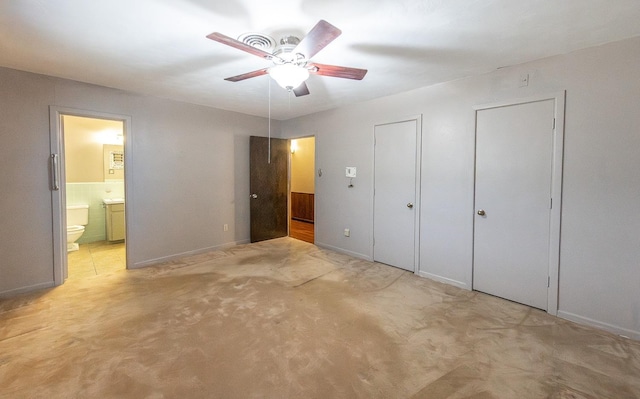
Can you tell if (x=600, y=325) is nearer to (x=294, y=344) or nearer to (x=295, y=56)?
(x=294, y=344)

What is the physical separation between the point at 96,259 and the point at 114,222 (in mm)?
1028

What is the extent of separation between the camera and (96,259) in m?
4.23

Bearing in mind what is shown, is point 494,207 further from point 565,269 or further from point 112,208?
point 112,208

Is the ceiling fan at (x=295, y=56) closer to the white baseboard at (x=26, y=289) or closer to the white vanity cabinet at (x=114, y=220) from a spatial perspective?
the white baseboard at (x=26, y=289)

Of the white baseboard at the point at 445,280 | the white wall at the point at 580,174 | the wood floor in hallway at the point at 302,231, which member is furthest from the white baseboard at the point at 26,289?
the white wall at the point at 580,174

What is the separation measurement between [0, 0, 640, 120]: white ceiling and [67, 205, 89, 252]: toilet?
256 centimetres

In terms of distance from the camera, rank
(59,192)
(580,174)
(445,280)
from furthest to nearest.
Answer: (445,280)
(59,192)
(580,174)

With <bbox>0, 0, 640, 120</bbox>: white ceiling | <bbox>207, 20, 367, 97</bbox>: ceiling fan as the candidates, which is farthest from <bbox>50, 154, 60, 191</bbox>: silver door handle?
<bbox>207, 20, 367, 97</bbox>: ceiling fan

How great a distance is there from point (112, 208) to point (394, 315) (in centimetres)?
506

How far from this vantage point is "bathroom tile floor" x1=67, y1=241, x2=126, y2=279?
3.72m

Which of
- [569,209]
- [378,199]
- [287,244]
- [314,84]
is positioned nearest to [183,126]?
[314,84]

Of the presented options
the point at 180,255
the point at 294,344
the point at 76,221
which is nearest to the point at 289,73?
the point at 294,344

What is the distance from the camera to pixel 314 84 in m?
3.40

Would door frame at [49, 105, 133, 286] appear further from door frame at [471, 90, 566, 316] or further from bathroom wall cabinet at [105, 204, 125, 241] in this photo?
door frame at [471, 90, 566, 316]
